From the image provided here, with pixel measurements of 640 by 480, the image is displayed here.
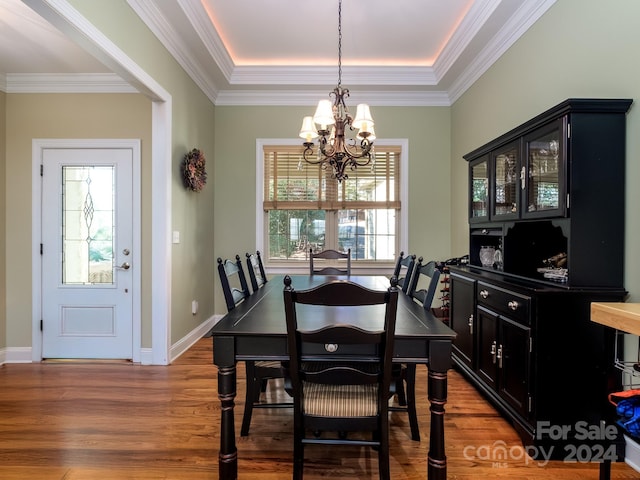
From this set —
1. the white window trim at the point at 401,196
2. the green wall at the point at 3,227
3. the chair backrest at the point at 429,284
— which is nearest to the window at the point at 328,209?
the white window trim at the point at 401,196

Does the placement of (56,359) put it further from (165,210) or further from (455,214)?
(455,214)

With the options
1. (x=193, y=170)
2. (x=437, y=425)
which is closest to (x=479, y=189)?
(x=437, y=425)

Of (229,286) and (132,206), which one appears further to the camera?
(132,206)

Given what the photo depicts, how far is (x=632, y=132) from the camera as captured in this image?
1.75 metres

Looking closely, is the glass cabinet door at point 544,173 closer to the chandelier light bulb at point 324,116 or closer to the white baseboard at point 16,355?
the chandelier light bulb at point 324,116

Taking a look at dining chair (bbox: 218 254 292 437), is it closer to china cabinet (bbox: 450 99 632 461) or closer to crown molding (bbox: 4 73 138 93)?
china cabinet (bbox: 450 99 632 461)

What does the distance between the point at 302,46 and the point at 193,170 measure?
1.72m

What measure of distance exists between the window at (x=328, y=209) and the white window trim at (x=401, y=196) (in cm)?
6

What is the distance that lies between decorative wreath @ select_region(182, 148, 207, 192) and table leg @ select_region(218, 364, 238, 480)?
2.32 m

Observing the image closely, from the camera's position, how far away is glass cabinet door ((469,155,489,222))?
2.71 m

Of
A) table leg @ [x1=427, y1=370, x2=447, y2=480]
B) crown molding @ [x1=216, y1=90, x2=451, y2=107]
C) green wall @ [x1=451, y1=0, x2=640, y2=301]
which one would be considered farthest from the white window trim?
table leg @ [x1=427, y1=370, x2=447, y2=480]

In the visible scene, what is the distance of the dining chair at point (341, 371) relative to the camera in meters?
1.30

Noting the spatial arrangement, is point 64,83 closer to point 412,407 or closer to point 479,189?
point 479,189

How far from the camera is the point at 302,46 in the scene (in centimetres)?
352
